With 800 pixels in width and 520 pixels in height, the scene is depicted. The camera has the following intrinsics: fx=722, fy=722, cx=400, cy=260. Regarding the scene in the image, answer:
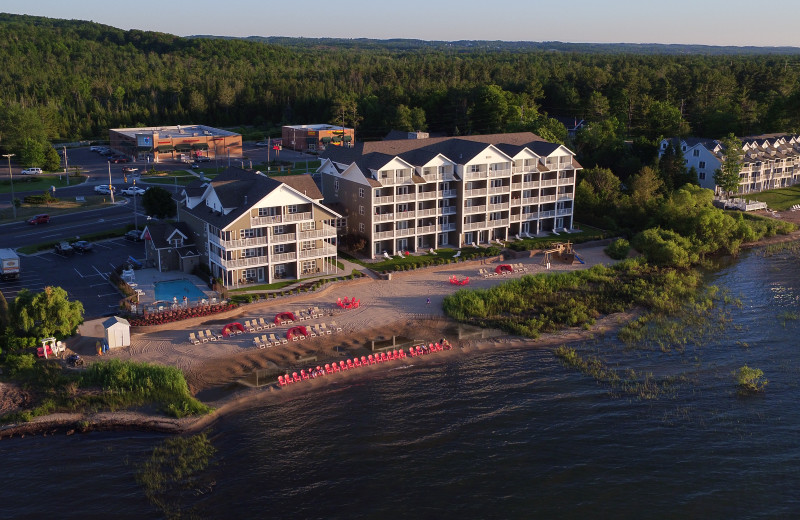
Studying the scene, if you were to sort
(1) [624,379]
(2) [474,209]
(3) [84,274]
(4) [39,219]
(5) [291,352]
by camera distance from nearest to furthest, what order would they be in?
(1) [624,379]
(5) [291,352]
(3) [84,274]
(2) [474,209]
(4) [39,219]

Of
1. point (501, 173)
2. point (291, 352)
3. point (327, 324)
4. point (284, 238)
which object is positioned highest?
point (501, 173)

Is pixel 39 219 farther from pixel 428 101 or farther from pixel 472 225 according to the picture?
pixel 428 101

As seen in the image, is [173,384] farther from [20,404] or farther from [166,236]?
[166,236]

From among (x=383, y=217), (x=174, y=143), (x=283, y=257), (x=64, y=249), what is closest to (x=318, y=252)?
(x=283, y=257)

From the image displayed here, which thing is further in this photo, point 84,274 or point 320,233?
point 320,233

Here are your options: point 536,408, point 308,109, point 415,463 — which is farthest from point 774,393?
point 308,109

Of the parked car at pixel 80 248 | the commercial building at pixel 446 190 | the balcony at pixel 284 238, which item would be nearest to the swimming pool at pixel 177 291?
the balcony at pixel 284 238
